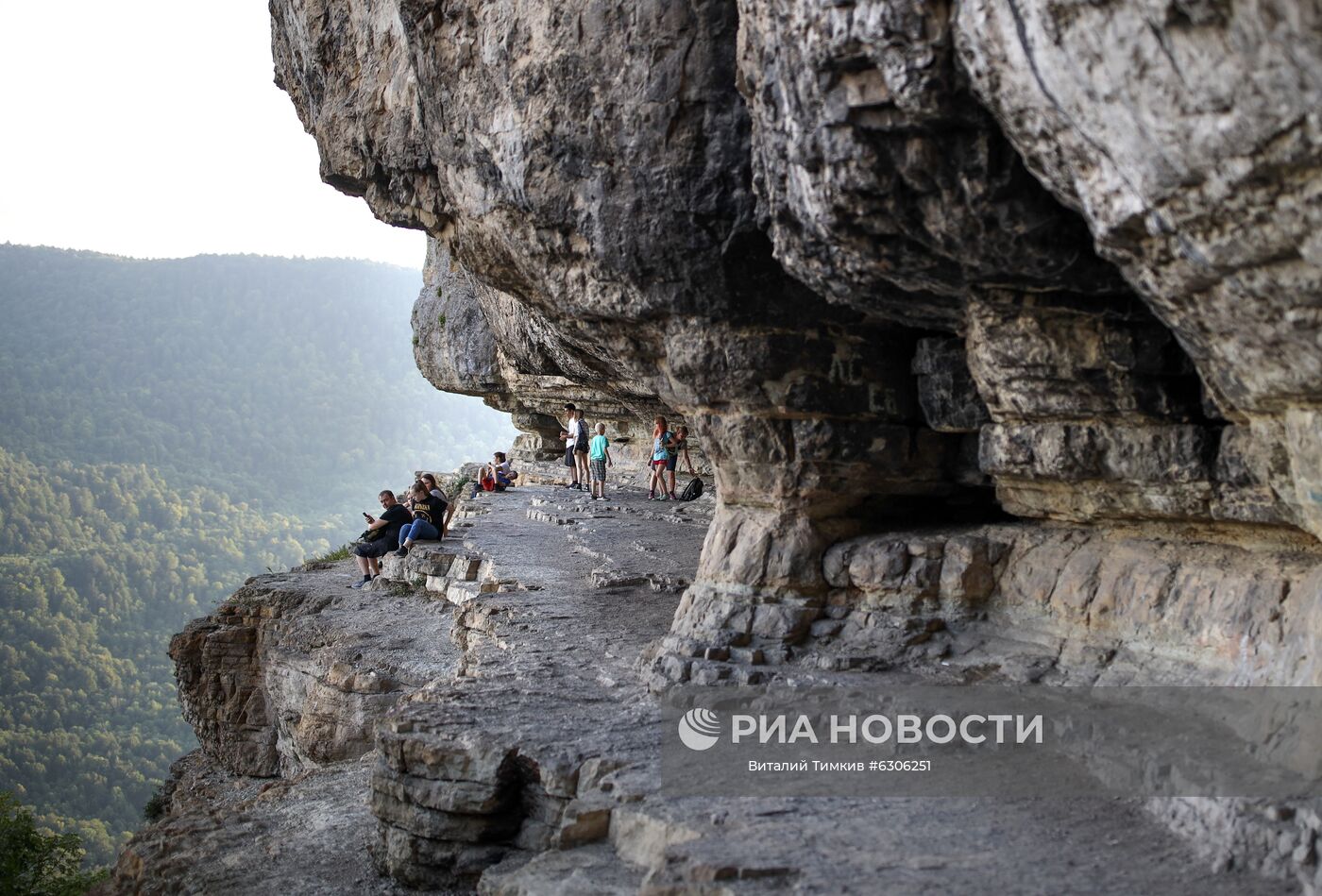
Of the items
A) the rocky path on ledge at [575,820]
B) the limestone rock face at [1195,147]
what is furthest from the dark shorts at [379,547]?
the limestone rock face at [1195,147]

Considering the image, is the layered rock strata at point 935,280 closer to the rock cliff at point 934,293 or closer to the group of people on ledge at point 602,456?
the rock cliff at point 934,293

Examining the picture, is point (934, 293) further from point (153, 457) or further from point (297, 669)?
point (153, 457)

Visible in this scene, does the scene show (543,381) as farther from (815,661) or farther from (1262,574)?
(1262,574)

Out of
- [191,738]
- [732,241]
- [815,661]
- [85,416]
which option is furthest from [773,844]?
[85,416]

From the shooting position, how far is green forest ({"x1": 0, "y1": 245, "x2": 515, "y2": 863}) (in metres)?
55.5

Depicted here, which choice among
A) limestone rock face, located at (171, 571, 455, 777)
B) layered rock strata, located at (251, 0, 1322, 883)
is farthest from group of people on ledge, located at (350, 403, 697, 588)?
layered rock strata, located at (251, 0, 1322, 883)

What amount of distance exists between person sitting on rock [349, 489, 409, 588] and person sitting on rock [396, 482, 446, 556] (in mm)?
343

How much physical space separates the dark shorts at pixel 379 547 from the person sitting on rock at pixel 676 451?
521cm

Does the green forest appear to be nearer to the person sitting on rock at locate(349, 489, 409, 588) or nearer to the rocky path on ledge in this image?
the person sitting on rock at locate(349, 489, 409, 588)

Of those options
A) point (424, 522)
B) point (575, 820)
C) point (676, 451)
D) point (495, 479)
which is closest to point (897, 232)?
point (575, 820)

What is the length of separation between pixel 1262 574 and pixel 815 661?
3392 millimetres

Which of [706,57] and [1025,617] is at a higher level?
[706,57]

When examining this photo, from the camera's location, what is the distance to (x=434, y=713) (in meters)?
8.59

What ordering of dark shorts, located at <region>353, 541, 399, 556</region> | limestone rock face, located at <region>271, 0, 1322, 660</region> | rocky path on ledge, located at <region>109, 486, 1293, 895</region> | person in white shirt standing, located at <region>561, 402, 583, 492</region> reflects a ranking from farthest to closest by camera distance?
person in white shirt standing, located at <region>561, 402, 583, 492</region> < dark shorts, located at <region>353, 541, 399, 556</region> < rocky path on ledge, located at <region>109, 486, 1293, 895</region> < limestone rock face, located at <region>271, 0, 1322, 660</region>
